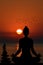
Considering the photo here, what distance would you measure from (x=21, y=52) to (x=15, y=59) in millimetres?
455

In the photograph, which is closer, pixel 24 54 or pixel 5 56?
pixel 24 54

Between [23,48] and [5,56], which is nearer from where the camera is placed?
[23,48]

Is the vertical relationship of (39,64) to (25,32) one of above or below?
below

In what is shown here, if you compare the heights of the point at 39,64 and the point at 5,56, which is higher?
the point at 5,56

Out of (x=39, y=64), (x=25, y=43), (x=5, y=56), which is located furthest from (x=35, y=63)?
(x=5, y=56)

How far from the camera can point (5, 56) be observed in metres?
17.5

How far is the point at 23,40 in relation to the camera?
10.2 m

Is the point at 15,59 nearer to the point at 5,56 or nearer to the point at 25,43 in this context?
the point at 25,43

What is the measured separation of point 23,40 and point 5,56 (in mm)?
7442

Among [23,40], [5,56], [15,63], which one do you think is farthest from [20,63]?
[5,56]

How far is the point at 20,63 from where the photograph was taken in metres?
9.98

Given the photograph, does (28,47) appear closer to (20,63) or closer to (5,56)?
(20,63)

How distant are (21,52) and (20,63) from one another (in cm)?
51

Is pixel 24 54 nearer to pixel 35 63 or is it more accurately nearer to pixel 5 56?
pixel 35 63
